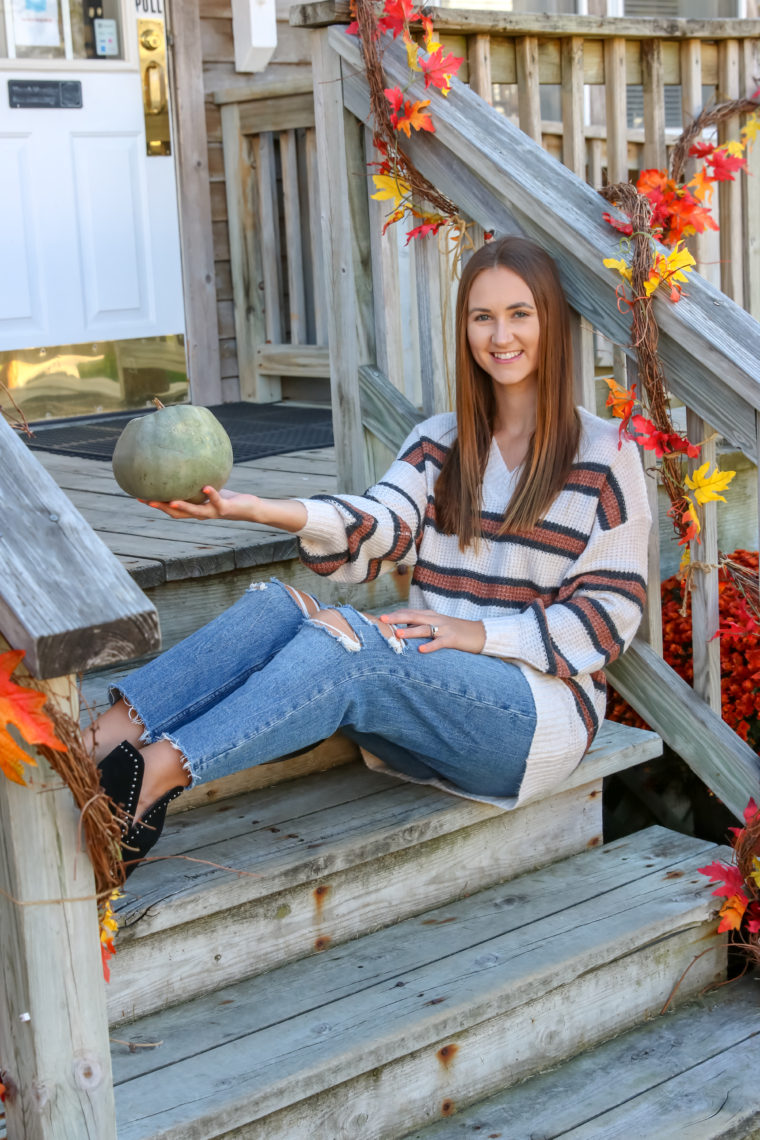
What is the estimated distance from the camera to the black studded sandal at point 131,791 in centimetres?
169

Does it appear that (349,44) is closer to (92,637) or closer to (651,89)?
(651,89)

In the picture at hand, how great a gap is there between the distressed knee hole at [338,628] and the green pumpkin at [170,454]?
0.94 feet

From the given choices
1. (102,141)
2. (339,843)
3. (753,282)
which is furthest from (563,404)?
(102,141)

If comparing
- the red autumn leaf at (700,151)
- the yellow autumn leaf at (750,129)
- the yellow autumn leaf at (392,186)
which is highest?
the yellow autumn leaf at (750,129)

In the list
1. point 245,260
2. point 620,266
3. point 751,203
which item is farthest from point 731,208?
point 245,260

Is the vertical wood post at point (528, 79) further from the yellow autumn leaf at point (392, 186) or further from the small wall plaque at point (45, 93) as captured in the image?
the small wall plaque at point (45, 93)

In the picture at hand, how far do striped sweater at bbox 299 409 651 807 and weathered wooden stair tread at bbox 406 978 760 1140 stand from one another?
432 millimetres

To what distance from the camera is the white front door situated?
4.07 meters

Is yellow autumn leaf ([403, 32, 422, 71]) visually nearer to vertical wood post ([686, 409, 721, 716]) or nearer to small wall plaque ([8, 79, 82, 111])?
vertical wood post ([686, 409, 721, 716])

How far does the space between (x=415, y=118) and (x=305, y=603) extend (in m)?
0.93

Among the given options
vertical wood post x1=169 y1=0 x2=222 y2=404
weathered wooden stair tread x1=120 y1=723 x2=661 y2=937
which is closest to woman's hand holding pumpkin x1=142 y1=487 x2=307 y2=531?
weathered wooden stair tread x1=120 y1=723 x2=661 y2=937

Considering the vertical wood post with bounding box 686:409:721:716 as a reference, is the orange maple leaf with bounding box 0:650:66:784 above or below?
above

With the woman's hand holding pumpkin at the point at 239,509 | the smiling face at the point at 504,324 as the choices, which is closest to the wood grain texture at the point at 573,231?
the smiling face at the point at 504,324

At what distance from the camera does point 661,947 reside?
219 centimetres
